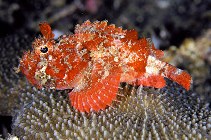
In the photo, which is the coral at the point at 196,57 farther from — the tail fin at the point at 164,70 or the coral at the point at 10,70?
the coral at the point at 10,70

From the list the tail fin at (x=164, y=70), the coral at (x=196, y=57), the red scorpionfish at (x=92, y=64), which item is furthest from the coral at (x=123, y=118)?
the coral at (x=196, y=57)

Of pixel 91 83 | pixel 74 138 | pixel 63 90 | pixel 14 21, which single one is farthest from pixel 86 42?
pixel 14 21

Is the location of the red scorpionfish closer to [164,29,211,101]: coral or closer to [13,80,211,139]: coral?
[13,80,211,139]: coral

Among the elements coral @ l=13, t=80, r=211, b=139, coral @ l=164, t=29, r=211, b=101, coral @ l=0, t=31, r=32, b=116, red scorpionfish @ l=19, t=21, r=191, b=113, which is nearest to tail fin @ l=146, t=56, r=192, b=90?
red scorpionfish @ l=19, t=21, r=191, b=113

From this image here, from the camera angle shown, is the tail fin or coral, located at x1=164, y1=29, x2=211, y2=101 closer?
the tail fin

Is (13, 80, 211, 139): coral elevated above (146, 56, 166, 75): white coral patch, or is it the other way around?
(146, 56, 166, 75): white coral patch

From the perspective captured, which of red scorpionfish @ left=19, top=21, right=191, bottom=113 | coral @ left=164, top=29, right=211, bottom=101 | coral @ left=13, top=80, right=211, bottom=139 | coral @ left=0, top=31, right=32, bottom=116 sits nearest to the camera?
coral @ left=13, top=80, right=211, bottom=139
